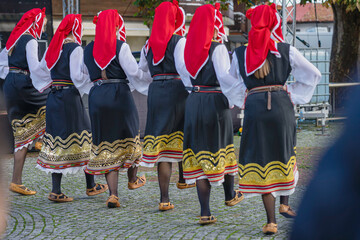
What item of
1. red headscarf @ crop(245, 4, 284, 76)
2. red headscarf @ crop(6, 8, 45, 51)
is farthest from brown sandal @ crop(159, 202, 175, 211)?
red headscarf @ crop(6, 8, 45, 51)

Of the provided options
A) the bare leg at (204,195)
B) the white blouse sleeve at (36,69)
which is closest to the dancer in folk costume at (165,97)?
the bare leg at (204,195)

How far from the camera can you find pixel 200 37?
5.26 meters

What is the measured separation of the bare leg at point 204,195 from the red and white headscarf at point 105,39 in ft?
5.51

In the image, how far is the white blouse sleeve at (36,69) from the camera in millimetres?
6664

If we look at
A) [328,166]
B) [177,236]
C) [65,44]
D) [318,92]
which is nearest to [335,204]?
[328,166]

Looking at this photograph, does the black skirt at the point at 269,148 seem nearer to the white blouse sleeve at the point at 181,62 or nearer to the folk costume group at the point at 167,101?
the folk costume group at the point at 167,101

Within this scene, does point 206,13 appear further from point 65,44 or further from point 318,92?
point 318,92

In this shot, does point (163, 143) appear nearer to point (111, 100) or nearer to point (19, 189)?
point (111, 100)

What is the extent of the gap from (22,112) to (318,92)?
9413mm

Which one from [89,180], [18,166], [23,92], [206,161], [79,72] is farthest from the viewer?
[23,92]

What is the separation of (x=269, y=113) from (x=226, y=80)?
1.85 feet

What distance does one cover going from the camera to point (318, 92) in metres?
14.6

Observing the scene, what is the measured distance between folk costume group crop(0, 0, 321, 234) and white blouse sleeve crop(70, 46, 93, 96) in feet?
0.04

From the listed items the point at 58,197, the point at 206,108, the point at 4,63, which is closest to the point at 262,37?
the point at 206,108
